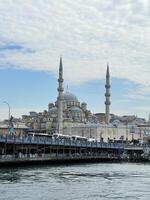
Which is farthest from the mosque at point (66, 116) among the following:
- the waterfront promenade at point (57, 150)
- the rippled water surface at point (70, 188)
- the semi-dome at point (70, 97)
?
the rippled water surface at point (70, 188)

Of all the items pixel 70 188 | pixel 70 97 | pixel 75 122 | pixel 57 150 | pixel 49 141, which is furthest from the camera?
pixel 70 97


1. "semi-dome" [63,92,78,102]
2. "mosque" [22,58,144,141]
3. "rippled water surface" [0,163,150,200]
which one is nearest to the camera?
"rippled water surface" [0,163,150,200]

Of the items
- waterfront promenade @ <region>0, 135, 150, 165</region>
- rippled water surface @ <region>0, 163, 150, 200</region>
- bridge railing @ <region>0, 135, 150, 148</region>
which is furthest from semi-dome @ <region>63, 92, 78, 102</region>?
rippled water surface @ <region>0, 163, 150, 200</region>

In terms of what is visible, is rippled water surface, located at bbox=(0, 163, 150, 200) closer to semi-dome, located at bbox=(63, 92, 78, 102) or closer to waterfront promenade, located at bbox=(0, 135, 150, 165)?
waterfront promenade, located at bbox=(0, 135, 150, 165)

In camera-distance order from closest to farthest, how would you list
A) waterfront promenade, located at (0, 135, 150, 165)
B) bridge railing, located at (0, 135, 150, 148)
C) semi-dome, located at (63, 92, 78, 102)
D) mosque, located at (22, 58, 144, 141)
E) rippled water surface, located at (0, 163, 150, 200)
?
rippled water surface, located at (0, 163, 150, 200) → waterfront promenade, located at (0, 135, 150, 165) → bridge railing, located at (0, 135, 150, 148) → mosque, located at (22, 58, 144, 141) → semi-dome, located at (63, 92, 78, 102)

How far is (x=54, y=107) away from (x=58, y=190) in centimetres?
14593

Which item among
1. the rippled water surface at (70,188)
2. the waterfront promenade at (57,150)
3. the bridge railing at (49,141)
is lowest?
the rippled water surface at (70,188)

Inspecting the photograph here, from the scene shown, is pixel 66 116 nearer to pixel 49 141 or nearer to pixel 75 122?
pixel 75 122

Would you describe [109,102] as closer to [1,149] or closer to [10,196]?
[1,149]

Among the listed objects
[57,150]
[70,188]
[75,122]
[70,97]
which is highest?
[70,97]

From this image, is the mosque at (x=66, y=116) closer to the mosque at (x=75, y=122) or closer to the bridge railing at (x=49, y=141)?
the mosque at (x=75, y=122)

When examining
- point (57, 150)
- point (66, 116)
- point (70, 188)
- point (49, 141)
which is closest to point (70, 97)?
point (66, 116)

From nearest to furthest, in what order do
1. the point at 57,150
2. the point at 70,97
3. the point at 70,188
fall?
the point at 70,188
the point at 57,150
the point at 70,97

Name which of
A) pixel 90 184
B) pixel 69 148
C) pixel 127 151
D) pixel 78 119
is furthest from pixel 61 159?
pixel 78 119
